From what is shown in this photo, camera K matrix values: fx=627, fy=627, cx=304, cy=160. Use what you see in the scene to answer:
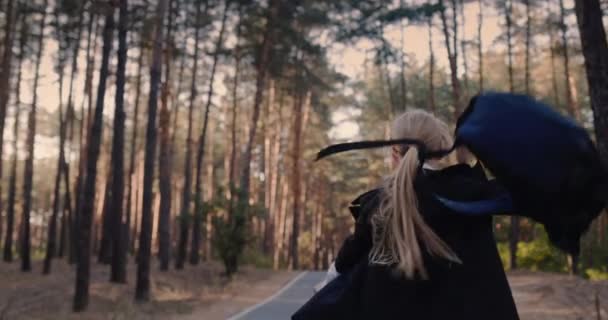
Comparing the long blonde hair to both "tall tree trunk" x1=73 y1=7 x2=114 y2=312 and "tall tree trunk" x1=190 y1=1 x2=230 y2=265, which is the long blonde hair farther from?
"tall tree trunk" x1=190 y1=1 x2=230 y2=265

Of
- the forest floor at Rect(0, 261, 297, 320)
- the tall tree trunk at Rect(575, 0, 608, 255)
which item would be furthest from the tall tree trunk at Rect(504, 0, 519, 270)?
the tall tree trunk at Rect(575, 0, 608, 255)

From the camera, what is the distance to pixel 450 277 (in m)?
2.43

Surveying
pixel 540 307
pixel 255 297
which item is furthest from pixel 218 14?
pixel 540 307

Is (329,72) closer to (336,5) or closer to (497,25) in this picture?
(336,5)

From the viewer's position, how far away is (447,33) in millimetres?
25188

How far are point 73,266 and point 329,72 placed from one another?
19.8 m

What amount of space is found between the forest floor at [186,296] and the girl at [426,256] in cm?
839

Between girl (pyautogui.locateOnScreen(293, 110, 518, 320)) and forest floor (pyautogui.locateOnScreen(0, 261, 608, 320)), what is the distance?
839 centimetres

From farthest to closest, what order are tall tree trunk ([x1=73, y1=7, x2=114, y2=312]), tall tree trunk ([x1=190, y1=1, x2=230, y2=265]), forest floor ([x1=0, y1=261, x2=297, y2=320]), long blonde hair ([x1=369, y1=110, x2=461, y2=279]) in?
tall tree trunk ([x1=190, y1=1, x2=230, y2=265]) → forest floor ([x1=0, y1=261, x2=297, y2=320]) → tall tree trunk ([x1=73, y1=7, x2=114, y2=312]) → long blonde hair ([x1=369, y1=110, x2=461, y2=279])

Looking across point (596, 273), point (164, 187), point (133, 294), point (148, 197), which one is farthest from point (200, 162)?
point (596, 273)

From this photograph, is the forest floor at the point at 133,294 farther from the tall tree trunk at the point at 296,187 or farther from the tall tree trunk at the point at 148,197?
the tall tree trunk at the point at 296,187

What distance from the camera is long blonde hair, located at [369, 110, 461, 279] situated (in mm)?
2393

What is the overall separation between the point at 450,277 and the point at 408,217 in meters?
0.29

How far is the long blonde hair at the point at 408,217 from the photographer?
7.85 ft
